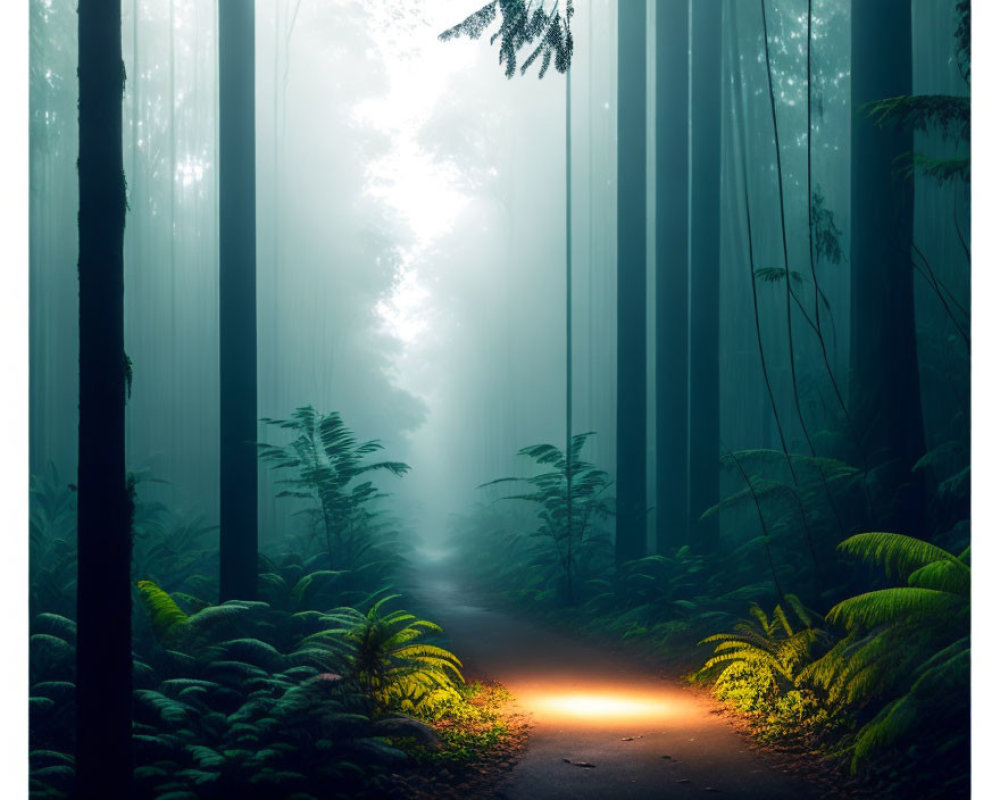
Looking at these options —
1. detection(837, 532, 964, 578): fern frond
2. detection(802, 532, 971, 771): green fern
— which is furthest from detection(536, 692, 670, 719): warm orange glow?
detection(837, 532, 964, 578): fern frond

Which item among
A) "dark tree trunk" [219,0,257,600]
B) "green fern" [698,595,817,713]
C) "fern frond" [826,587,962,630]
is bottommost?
"green fern" [698,595,817,713]

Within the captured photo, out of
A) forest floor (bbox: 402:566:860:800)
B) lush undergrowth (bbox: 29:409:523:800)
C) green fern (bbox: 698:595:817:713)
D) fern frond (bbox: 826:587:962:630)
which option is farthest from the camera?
green fern (bbox: 698:595:817:713)

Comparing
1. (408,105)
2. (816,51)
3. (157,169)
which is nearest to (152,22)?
(157,169)

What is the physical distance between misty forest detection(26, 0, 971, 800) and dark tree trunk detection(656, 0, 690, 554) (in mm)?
53

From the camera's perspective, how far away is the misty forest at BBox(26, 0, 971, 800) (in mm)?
4734

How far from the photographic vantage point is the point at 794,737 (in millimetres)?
5664

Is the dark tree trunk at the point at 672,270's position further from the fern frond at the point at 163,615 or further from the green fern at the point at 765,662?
the fern frond at the point at 163,615

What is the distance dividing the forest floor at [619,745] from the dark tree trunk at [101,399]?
6.56ft

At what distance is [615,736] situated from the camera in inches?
239

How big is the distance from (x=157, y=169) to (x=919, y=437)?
1902 centimetres

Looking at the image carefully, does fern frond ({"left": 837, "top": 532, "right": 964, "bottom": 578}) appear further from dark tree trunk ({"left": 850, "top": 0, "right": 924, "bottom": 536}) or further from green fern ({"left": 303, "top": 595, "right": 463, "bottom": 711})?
green fern ({"left": 303, "top": 595, "right": 463, "bottom": 711})

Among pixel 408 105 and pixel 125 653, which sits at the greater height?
pixel 408 105

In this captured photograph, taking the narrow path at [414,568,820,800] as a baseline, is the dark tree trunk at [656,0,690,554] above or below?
above
